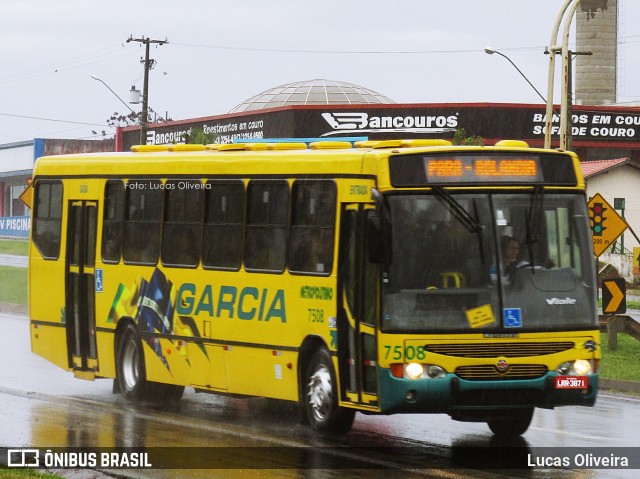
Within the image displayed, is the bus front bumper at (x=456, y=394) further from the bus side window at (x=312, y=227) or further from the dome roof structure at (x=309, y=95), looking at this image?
the dome roof structure at (x=309, y=95)

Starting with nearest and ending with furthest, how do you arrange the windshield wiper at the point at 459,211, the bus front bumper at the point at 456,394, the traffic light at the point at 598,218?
the bus front bumper at the point at 456,394
the windshield wiper at the point at 459,211
the traffic light at the point at 598,218

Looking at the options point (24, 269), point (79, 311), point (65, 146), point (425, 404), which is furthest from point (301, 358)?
point (65, 146)

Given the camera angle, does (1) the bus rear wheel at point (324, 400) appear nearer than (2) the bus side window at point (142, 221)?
Yes

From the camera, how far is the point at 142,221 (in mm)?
17031

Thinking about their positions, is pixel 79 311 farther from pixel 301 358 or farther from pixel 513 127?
pixel 513 127

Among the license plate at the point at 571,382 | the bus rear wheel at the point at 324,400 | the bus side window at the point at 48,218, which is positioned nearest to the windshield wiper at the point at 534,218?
the license plate at the point at 571,382

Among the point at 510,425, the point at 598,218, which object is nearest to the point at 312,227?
the point at 510,425

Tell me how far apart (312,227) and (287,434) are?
6.59 feet

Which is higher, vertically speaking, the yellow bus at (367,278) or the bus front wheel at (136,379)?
the yellow bus at (367,278)

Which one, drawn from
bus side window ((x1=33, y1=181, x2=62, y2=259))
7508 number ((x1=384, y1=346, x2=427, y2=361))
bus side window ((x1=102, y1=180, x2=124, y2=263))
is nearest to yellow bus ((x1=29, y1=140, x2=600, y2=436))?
7508 number ((x1=384, y1=346, x2=427, y2=361))

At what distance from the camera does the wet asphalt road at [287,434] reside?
1162 cm

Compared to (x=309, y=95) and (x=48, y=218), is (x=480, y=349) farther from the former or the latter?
(x=309, y=95)

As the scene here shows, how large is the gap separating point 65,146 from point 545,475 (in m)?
85.5

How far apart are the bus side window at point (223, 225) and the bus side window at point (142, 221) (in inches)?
42.4
